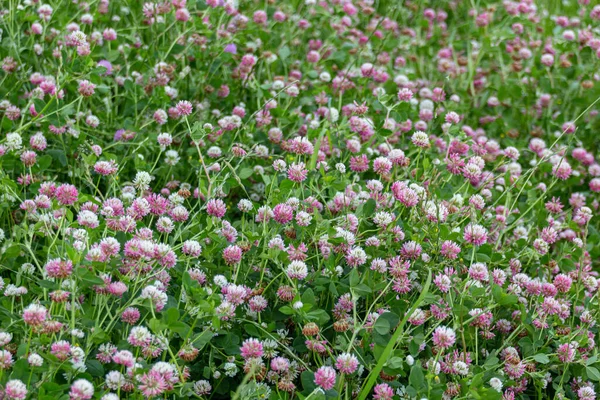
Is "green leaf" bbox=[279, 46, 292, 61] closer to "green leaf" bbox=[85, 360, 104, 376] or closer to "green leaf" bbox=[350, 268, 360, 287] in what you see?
"green leaf" bbox=[350, 268, 360, 287]

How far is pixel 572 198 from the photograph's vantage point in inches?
132

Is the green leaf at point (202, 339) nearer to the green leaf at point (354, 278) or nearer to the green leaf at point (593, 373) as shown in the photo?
the green leaf at point (354, 278)

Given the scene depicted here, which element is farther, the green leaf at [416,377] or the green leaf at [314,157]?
the green leaf at [314,157]

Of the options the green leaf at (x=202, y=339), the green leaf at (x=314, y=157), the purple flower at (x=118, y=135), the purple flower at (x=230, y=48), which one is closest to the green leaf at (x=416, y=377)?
the green leaf at (x=202, y=339)

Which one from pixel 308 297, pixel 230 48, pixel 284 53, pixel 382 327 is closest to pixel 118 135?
pixel 230 48

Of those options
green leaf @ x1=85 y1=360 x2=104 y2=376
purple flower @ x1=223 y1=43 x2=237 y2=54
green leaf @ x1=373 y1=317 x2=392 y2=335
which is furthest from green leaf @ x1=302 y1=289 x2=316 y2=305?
purple flower @ x1=223 y1=43 x2=237 y2=54

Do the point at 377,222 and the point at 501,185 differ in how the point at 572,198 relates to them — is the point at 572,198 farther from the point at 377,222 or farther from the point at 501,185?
the point at 377,222

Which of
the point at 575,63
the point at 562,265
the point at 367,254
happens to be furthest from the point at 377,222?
the point at 575,63

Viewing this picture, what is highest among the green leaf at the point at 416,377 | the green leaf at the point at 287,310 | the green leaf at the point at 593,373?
the green leaf at the point at 287,310

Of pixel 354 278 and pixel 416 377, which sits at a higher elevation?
pixel 354 278

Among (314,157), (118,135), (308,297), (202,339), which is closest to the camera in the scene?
(202,339)

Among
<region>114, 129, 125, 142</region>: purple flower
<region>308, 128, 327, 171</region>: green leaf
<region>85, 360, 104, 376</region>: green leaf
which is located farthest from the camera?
<region>114, 129, 125, 142</region>: purple flower

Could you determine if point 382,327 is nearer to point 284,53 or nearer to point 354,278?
point 354,278

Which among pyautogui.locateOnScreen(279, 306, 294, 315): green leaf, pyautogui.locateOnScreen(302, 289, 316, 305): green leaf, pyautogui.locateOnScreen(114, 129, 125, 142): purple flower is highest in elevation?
pyautogui.locateOnScreen(279, 306, 294, 315): green leaf
